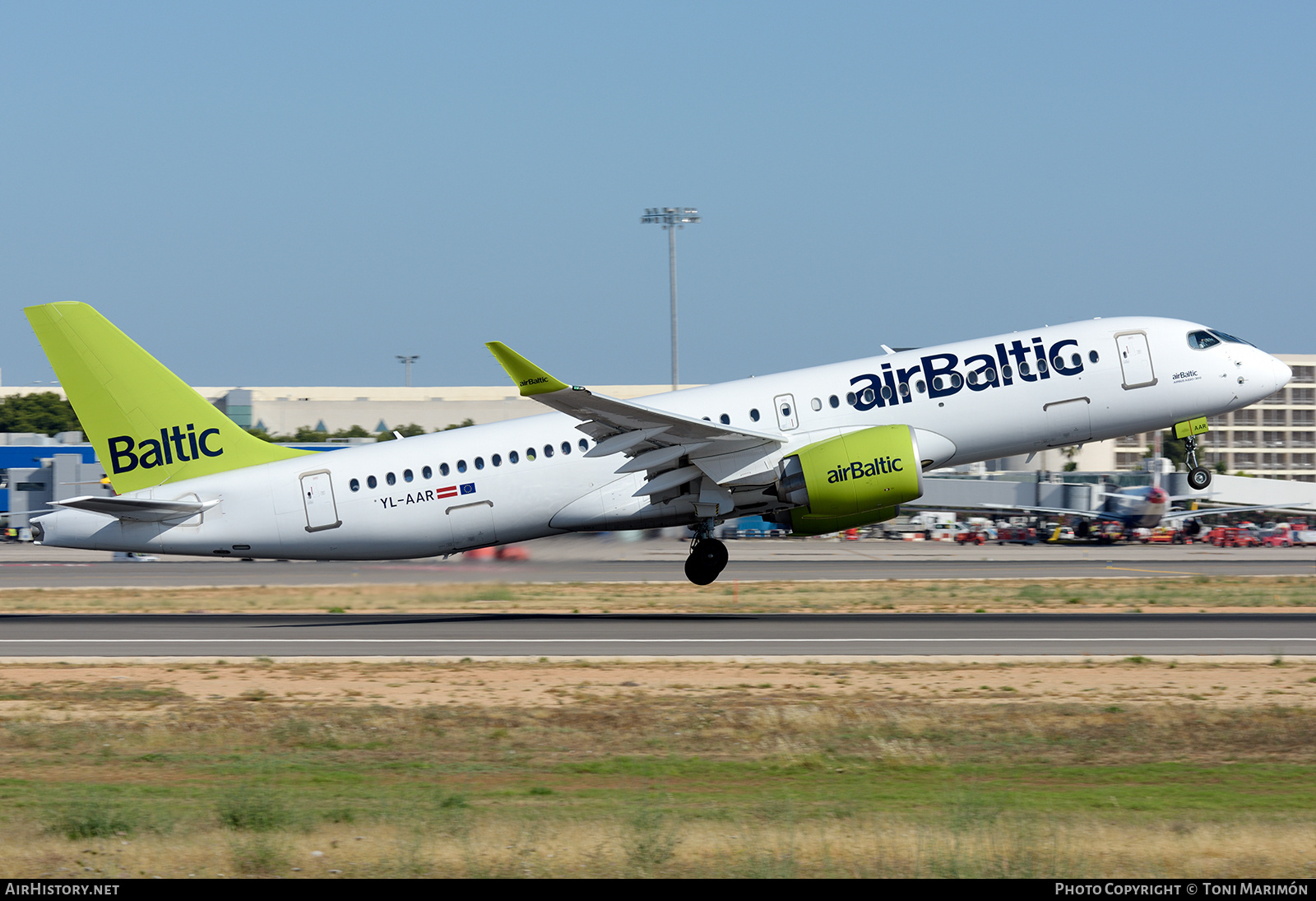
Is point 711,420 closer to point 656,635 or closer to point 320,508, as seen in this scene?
point 656,635

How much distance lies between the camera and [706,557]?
3022 centimetres

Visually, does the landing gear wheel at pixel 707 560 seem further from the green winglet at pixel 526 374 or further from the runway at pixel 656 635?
the green winglet at pixel 526 374

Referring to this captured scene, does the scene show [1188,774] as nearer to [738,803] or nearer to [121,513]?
[738,803]

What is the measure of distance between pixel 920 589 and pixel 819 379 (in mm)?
12604

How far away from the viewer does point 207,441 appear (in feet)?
98.0

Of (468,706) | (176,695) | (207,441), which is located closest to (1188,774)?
(468,706)

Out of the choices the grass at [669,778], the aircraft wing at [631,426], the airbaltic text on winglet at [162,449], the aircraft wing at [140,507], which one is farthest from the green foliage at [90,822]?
the airbaltic text on winglet at [162,449]

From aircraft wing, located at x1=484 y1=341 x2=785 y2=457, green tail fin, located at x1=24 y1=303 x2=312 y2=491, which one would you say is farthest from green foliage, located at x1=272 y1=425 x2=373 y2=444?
aircraft wing, located at x1=484 y1=341 x2=785 y2=457

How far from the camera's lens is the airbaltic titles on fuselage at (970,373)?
28.7 m

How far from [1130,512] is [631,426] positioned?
5526cm

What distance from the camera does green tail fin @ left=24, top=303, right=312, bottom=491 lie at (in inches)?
1136

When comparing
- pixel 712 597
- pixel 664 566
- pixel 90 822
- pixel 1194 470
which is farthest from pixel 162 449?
pixel 664 566

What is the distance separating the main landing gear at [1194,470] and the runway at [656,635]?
10.5 feet
